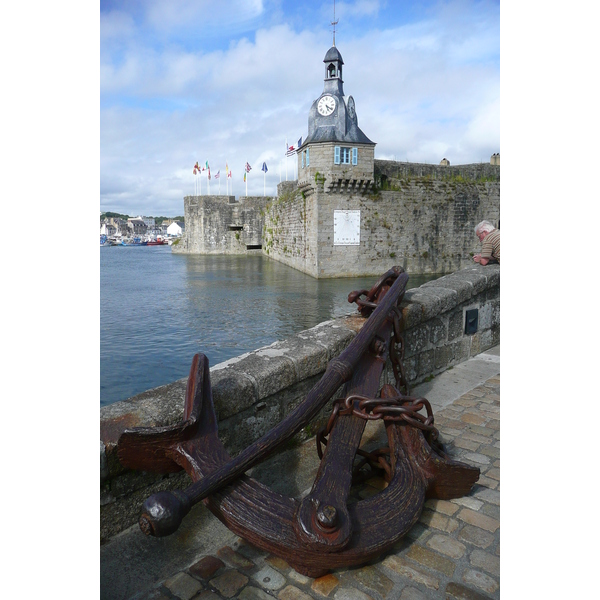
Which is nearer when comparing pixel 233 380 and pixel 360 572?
pixel 360 572

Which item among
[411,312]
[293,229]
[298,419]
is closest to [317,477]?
[298,419]

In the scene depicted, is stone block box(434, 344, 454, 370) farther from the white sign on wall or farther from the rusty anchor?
the white sign on wall

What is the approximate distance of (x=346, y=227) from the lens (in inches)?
805

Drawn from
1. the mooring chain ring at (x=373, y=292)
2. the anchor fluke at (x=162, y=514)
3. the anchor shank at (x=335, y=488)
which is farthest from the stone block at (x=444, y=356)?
the anchor fluke at (x=162, y=514)

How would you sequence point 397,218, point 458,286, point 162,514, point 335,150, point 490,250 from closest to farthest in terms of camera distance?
point 162,514 → point 458,286 → point 490,250 → point 335,150 → point 397,218

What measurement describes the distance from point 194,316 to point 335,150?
9689 millimetres

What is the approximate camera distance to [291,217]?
80.0 ft

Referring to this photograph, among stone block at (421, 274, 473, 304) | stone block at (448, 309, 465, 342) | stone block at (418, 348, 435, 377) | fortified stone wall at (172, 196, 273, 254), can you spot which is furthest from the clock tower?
stone block at (418, 348, 435, 377)

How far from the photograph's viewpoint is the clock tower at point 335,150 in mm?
19484

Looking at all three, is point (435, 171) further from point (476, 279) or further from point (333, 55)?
point (476, 279)

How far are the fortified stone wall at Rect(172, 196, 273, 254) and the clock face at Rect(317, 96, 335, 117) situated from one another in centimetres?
1477
